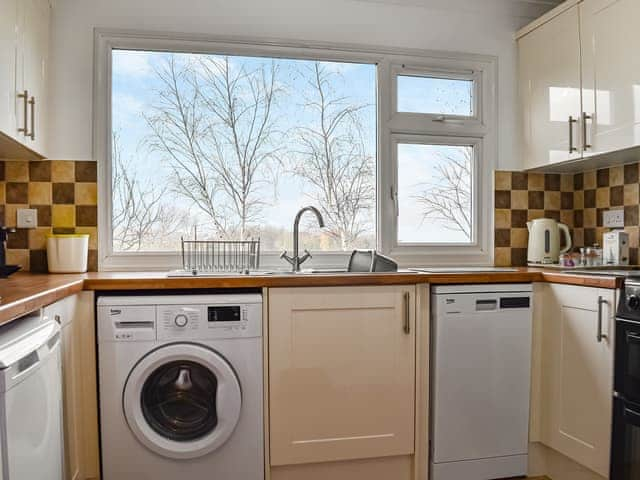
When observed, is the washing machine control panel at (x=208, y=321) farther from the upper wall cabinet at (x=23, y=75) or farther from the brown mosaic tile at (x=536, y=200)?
the brown mosaic tile at (x=536, y=200)

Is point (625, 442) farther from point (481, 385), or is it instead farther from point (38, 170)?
point (38, 170)

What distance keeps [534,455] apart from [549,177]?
1.56 meters

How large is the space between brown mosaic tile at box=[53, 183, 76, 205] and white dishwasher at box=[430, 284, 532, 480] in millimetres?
1802

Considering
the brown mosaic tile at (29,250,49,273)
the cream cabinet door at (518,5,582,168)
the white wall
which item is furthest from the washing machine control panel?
the cream cabinet door at (518,5,582,168)

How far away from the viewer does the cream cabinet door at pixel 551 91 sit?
2.47 meters

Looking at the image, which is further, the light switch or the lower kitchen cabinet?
the light switch

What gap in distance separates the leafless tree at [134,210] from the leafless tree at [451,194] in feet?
4.55

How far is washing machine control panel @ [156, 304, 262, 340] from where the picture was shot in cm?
196

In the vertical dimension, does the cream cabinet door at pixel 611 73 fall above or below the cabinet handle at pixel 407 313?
above

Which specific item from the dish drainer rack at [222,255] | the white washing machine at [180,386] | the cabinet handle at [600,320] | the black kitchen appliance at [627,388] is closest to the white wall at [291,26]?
the dish drainer rack at [222,255]

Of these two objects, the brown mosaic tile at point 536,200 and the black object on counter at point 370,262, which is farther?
the brown mosaic tile at point 536,200

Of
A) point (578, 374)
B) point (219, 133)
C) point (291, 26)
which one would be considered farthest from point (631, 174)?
point (219, 133)

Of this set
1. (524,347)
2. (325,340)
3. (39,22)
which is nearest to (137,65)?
(39,22)

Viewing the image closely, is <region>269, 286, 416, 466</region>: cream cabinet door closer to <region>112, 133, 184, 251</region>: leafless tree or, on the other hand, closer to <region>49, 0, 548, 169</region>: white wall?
<region>112, 133, 184, 251</region>: leafless tree
